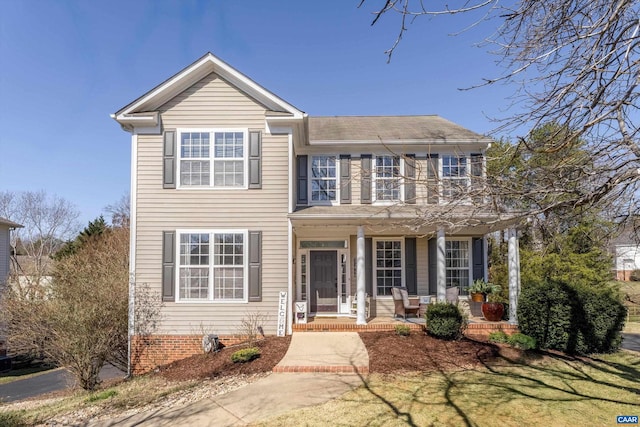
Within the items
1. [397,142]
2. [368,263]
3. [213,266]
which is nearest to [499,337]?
[368,263]

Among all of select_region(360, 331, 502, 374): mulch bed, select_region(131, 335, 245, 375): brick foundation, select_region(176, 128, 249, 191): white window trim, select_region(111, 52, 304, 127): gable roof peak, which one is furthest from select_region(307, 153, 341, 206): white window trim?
select_region(131, 335, 245, 375): brick foundation

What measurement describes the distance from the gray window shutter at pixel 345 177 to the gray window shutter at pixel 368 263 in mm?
1529

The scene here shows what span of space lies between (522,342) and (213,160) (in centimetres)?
914

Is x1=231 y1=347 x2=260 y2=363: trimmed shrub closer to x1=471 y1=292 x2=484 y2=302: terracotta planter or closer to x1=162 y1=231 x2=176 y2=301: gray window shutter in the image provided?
x1=162 y1=231 x2=176 y2=301: gray window shutter

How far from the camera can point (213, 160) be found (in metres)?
10.0

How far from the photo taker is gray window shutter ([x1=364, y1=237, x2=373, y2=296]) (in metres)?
11.9

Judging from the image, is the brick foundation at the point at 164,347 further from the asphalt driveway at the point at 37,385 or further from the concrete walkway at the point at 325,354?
the asphalt driveway at the point at 37,385

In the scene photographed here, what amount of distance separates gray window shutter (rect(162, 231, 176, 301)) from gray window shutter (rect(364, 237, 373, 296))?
5801mm

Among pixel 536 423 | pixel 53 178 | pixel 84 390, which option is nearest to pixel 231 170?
pixel 84 390

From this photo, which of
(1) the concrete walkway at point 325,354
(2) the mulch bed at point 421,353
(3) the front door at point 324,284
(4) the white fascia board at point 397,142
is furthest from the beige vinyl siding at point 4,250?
(2) the mulch bed at point 421,353

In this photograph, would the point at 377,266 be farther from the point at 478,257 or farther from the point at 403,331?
the point at 478,257

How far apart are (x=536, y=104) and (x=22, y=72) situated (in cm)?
1428

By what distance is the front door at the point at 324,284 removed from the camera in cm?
1187

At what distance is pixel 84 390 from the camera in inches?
347
